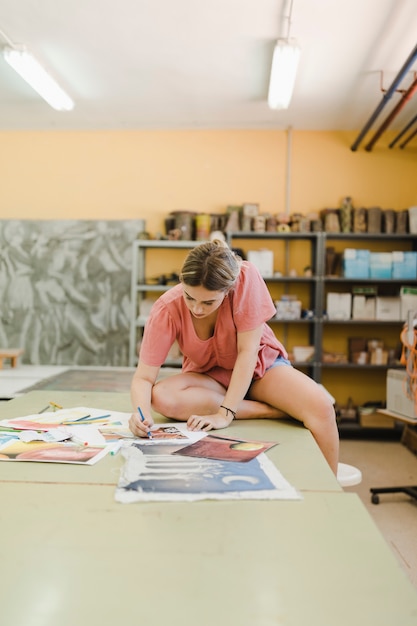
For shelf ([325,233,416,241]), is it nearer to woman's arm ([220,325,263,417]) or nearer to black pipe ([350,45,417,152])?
black pipe ([350,45,417,152])

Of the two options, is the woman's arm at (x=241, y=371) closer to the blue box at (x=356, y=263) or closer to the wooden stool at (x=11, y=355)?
the wooden stool at (x=11, y=355)

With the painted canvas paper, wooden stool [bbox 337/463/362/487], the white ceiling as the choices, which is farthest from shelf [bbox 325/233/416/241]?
the painted canvas paper

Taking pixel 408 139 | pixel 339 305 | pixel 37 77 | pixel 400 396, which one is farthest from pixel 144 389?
pixel 408 139

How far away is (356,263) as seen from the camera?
15.4ft

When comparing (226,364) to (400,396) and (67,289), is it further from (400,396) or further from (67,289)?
(67,289)

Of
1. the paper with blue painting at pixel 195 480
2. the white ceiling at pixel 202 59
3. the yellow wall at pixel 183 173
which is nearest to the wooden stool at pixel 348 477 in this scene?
the paper with blue painting at pixel 195 480

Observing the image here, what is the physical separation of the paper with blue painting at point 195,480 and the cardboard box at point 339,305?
3.44 m

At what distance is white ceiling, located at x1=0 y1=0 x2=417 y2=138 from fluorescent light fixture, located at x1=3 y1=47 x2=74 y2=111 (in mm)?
76

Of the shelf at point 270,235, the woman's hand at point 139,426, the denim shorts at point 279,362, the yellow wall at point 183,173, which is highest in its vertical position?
the yellow wall at point 183,173

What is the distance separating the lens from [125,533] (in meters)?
1.01

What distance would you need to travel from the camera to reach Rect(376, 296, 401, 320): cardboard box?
4.70m

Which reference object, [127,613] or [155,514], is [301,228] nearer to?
[155,514]

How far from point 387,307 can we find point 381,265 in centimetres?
38

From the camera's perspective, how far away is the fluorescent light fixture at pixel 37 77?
139 inches
